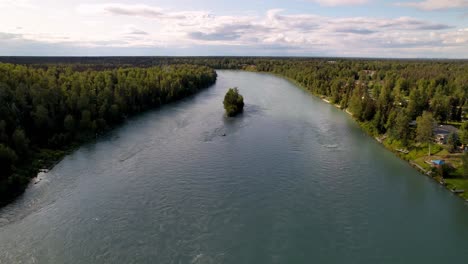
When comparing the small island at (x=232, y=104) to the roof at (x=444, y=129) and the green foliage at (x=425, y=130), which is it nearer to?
the green foliage at (x=425, y=130)

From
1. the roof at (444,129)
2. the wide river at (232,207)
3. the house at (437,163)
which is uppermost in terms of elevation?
the roof at (444,129)

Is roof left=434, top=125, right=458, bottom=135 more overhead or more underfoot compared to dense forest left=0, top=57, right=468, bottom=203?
more underfoot

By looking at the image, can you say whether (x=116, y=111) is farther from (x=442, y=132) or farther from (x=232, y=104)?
(x=442, y=132)

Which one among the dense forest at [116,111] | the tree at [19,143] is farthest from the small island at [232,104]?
the tree at [19,143]

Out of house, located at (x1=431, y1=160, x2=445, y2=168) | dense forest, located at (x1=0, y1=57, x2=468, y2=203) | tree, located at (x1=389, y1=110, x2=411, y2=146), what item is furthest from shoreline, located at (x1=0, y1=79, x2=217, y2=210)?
house, located at (x1=431, y1=160, x2=445, y2=168)

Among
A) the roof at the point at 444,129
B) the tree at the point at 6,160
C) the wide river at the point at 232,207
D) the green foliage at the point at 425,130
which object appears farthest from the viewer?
the roof at the point at 444,129

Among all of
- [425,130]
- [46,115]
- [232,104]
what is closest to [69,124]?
[46,115]

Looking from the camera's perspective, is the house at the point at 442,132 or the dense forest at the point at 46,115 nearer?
the dense forest at the point at 46,115

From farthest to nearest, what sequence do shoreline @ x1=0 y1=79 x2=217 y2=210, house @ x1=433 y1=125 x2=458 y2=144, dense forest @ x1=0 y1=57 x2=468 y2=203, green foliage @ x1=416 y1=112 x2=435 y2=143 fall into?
house @ x1=433 y1=125 x2=458 y2=144
green foliage @ x1=416 y1=112 x2=435 y2=143
dense forest @ x1=0 y1=57 x2=468 y2=203
shoreline @ x1=0 y1=79 x2=217 y2=210

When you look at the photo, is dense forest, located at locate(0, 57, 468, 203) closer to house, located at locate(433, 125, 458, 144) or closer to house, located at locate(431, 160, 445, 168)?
house, located at locate(431, 160, 445, 168)
